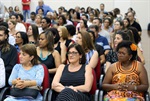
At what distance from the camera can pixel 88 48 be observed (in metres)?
4.82

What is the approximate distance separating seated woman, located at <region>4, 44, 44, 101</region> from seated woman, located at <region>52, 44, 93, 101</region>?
0.21 m

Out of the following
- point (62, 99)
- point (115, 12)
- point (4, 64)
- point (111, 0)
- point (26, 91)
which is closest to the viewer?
point (62, 99)

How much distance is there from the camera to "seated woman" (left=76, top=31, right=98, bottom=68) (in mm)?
4656

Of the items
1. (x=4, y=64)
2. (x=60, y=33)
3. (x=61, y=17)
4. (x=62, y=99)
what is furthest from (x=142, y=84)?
(x=61, y=17)

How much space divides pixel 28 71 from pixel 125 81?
1201 mm

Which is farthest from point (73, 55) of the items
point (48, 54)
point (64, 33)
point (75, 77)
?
point (64, 33)

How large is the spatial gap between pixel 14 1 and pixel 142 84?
1428cm

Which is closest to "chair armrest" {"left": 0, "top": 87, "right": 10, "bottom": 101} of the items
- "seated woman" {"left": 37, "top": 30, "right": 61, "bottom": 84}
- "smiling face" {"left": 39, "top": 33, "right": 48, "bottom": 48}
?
"seated woman" {"left": 37, "top": 30, "right": 61, "bottom": 84}

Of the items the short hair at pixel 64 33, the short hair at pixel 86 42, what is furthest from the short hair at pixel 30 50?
the short hair at pixel 64 33

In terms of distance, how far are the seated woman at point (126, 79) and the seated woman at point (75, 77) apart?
0.23 m

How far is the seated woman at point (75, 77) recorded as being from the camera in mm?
3770

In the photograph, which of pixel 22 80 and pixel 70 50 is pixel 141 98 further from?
pixel 22 80

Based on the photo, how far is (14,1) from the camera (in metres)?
17.1

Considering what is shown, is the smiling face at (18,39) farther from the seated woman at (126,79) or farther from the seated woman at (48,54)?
the seated woman at (126,79)
